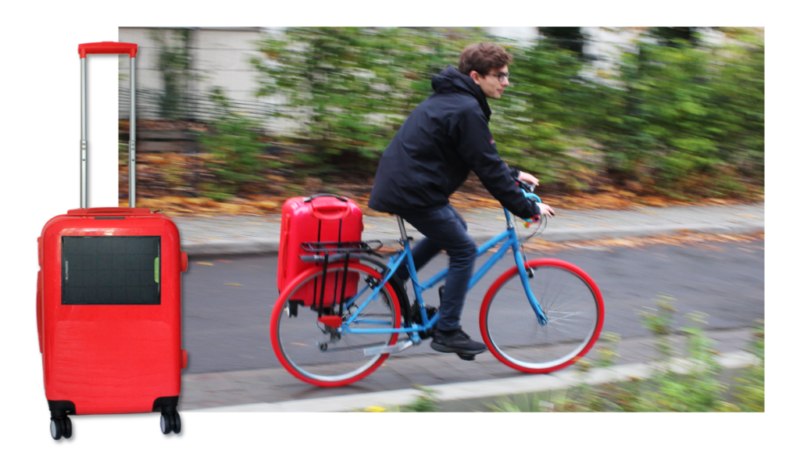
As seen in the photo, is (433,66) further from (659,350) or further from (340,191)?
(659,350)

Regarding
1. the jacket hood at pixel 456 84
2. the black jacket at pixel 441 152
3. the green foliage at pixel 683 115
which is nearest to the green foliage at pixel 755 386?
the black jacket at pixel 441 152

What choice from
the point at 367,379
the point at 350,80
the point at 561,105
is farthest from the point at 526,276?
the point at 561,105

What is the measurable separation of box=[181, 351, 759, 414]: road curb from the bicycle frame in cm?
37

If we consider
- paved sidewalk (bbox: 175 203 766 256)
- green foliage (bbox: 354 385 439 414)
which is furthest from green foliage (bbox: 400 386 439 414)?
paved sidewalk (bbox: 175 203 766 256)

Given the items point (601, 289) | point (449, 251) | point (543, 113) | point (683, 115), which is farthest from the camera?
point (683, 115)

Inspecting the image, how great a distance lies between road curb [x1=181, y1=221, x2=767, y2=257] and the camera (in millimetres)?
7281

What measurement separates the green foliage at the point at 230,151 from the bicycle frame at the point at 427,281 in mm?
5046

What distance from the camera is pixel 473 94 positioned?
425 centimetres

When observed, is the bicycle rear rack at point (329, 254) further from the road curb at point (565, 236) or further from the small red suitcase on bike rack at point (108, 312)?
the road curb at point (565, 236)

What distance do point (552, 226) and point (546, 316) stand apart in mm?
3952

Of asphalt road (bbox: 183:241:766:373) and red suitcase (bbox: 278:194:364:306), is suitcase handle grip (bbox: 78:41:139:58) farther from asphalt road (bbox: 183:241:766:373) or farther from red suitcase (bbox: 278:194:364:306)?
asphalt road (bbox: 183:241:766:373)

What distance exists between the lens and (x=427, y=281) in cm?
463
